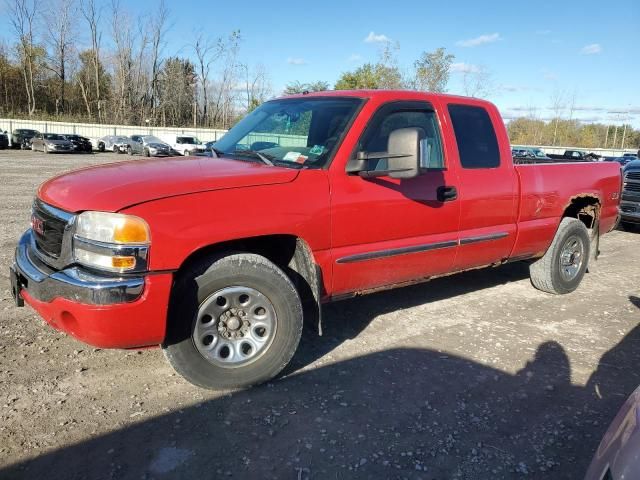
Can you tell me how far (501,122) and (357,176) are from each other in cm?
204

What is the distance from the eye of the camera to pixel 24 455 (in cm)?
260

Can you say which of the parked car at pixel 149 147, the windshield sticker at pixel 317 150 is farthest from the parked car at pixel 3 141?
the windshield sticker at pixel 317 150

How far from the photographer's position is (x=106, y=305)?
2.77m

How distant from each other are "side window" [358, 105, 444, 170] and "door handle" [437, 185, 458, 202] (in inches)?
7.5

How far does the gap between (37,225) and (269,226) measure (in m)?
1.56

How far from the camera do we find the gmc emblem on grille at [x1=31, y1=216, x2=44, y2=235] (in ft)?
10.7

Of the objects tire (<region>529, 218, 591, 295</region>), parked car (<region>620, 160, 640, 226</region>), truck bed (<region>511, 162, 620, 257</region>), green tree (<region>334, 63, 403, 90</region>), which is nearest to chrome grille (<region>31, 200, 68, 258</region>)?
truck bed (<region>511, 162, 620, 257</region>)

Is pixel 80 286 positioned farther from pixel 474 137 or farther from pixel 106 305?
pixel 474 137

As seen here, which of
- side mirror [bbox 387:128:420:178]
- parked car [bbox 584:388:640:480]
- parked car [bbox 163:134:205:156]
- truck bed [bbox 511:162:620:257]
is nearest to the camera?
parked car [bbox 584:388:640:480]

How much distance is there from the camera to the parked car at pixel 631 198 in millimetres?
9781

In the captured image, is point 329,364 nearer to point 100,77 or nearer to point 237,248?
point 237,248

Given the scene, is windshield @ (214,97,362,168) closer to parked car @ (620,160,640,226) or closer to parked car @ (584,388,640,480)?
parked car @ (584,388,640,480)

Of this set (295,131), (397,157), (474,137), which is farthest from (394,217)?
(474,137)

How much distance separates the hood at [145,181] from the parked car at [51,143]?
110 ft
